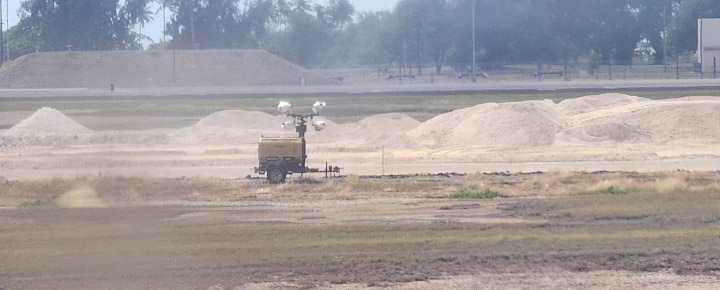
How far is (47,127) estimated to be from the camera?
54.9m

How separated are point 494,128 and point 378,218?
2410 cm

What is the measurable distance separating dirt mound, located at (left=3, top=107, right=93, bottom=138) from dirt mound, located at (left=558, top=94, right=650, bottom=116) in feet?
81.3

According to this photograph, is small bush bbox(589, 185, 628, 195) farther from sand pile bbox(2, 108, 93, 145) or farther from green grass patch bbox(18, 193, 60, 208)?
sand pile bbox(2, 108, 93, 145)

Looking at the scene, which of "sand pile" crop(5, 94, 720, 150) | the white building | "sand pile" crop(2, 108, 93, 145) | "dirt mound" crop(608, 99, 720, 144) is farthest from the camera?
the white building

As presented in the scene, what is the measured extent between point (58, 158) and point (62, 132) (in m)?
9.34

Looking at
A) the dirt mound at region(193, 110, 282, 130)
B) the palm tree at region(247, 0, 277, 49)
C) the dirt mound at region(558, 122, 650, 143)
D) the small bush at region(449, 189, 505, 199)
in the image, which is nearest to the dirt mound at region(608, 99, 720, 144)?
the dirt mound at region(558, 122, 650, 143)

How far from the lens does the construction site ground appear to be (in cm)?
2048

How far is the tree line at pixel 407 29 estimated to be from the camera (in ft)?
366

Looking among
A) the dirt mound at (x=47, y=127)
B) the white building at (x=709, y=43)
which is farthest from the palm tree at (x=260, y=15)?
the dirt mound at (x=47, y=127)

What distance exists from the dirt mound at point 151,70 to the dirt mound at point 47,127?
112ft

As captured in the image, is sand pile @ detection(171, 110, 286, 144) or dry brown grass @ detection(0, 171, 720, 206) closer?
dry brown grass @ detection(0, 171, 720, 206)

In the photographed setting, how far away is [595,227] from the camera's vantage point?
81.4ft

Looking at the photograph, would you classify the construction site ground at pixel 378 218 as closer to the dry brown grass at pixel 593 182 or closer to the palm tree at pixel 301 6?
the dry brown grass at pixel 593 182

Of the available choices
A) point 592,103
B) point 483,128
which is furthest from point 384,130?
point 592,103
